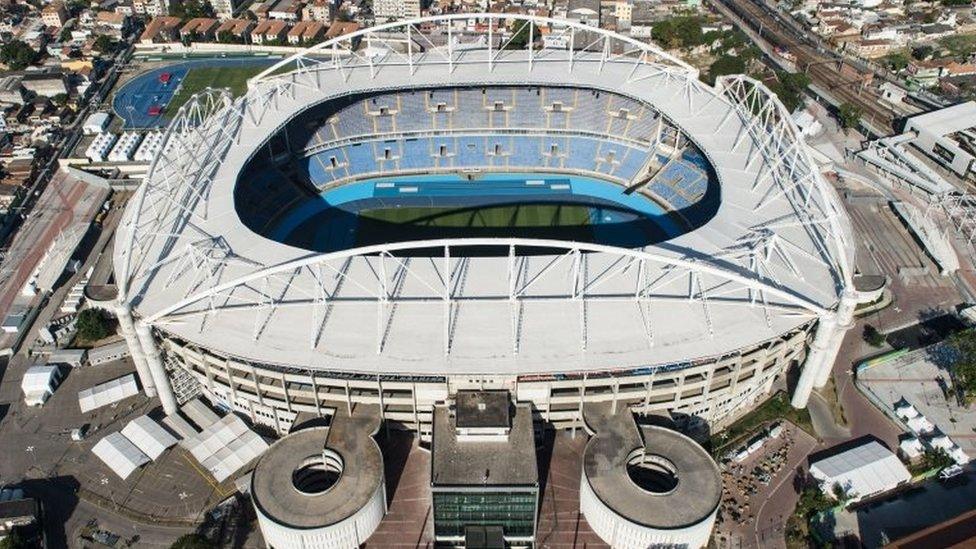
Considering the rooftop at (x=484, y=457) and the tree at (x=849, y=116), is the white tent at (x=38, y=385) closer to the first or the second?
the rooftop at (x=484, y=457)

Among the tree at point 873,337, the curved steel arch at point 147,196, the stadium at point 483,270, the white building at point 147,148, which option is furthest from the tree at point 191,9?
the tree at point 873,337

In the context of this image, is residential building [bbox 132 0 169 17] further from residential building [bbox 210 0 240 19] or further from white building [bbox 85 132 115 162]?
white building [bbox 85 132 115 162]

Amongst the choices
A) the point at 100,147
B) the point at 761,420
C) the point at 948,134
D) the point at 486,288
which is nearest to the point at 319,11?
the point at 100,147

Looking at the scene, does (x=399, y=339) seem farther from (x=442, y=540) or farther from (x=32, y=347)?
(x=32, y=347)

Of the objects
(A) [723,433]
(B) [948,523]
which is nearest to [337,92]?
(A) [723,433]

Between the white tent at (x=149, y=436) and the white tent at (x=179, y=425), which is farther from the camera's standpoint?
the white tent at (x=179, y=425)

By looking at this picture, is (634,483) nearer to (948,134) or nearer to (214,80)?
(948,134)
